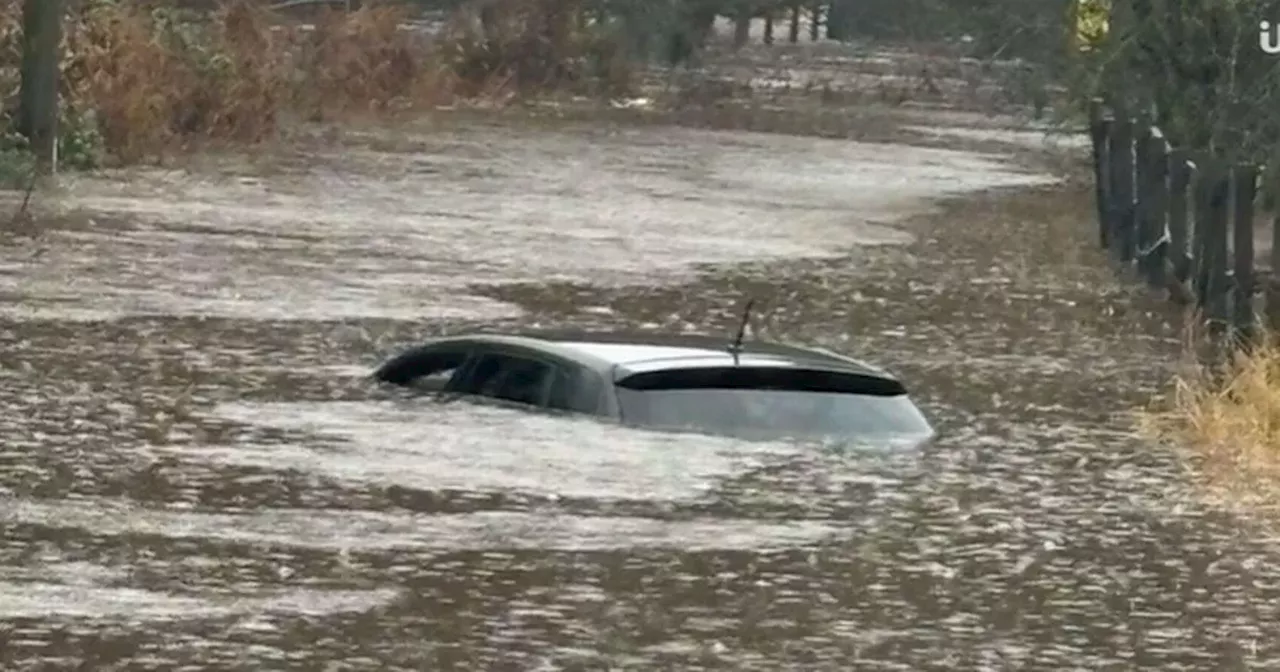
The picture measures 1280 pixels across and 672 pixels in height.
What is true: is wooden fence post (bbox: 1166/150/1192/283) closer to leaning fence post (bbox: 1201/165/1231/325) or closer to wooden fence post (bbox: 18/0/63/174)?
→ leaning fence post (bbox: 1201/165/1231/325)

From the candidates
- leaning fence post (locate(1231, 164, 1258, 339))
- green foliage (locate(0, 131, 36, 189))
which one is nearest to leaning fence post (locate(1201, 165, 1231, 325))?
leaning fence post (locate(1231, 164, 1258, 339))

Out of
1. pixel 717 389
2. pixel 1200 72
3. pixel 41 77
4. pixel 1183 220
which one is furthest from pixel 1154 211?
pixel 41 77

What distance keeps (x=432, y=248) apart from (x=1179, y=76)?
7059 millimetres

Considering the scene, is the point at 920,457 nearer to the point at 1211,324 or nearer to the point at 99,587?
A: the point at 99,587

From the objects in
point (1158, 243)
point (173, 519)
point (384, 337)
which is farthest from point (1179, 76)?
point (173, 519)

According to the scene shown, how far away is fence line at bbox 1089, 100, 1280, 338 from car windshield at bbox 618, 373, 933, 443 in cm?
656

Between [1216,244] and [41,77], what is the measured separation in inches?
613

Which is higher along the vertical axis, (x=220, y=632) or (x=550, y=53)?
(x=220, y=632)

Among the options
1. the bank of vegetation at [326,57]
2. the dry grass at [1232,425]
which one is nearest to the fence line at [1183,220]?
the dry grass at [1232,425]

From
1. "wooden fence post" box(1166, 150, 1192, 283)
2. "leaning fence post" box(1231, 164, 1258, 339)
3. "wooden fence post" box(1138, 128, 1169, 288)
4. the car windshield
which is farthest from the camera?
"wooden fence post" box(1138, 128, 1169, 288)

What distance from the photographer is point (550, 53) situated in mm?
63188

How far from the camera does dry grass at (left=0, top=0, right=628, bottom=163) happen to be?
3791 cm

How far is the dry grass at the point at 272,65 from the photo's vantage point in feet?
124

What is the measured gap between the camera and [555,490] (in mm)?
13430
